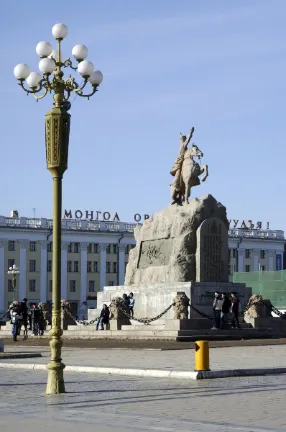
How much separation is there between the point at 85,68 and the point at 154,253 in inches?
846

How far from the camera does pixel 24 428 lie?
10.7 metres

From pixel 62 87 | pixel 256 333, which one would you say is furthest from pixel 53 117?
pixel 256 333

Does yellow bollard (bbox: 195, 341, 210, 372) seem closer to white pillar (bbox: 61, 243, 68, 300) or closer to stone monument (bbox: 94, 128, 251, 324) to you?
stone monument (bbox: 94, 128, 251, 324)

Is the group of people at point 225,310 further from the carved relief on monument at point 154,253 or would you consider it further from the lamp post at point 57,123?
the lamp post at point 57,123

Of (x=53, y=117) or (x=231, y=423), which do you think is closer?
(x=231, y=423)

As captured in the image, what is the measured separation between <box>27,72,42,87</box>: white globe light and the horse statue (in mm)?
20527

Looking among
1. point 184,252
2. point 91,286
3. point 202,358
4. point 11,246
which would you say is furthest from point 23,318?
point 91,286

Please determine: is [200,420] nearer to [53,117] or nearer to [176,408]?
[176,408]

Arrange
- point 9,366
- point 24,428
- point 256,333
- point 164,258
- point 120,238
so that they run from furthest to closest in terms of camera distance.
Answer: point 120,238 < point 164,258 < point 256,333 < point 9,366 < point 24,428

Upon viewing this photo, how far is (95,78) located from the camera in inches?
666

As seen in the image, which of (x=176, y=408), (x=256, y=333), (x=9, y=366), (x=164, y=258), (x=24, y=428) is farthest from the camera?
(x=164, y=258)

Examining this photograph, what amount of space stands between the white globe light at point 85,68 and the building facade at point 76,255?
88969mm

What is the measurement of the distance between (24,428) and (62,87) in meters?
6.91

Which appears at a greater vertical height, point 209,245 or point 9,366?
point 209,245
